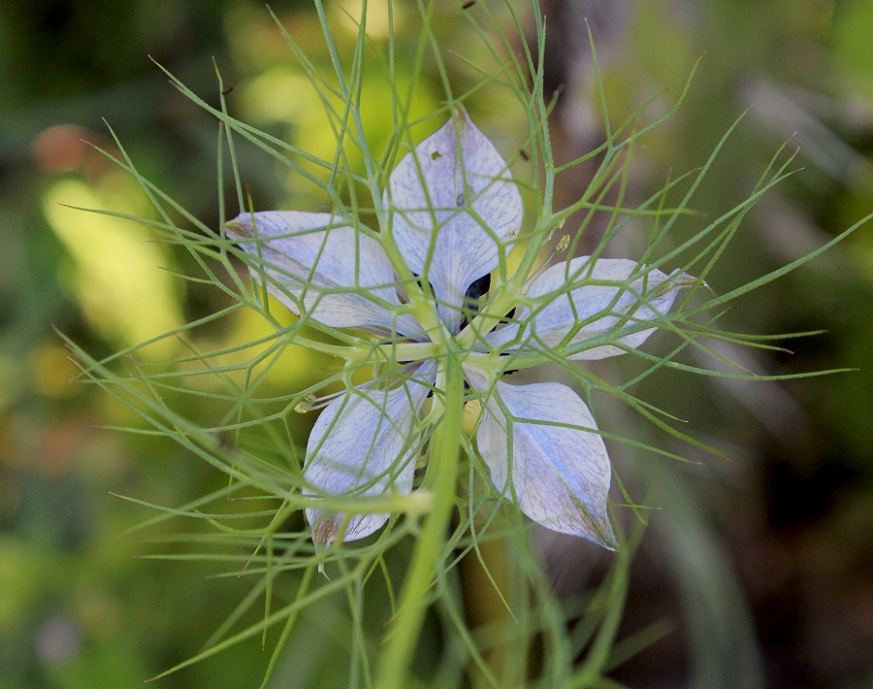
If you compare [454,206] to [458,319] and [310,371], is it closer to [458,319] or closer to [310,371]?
[458,319]

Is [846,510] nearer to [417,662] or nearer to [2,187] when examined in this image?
[417,662]

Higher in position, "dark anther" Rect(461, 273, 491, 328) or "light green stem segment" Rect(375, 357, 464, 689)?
"light green stem segment" Rect(375, 357, 464, 689)

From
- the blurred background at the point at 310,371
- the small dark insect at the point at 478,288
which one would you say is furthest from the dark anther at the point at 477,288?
the blurred background at the point at 310,371

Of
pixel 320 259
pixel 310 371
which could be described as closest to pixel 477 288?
pixel 320 259

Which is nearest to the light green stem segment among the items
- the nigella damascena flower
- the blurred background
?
the nigella damascena flower

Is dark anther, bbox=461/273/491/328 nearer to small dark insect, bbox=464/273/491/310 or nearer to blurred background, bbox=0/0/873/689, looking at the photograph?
small dark insect, bbox=464/273/491/310

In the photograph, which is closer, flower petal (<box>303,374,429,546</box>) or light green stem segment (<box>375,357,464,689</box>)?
light green stem segment (<box>375,357,464,689</box>)
